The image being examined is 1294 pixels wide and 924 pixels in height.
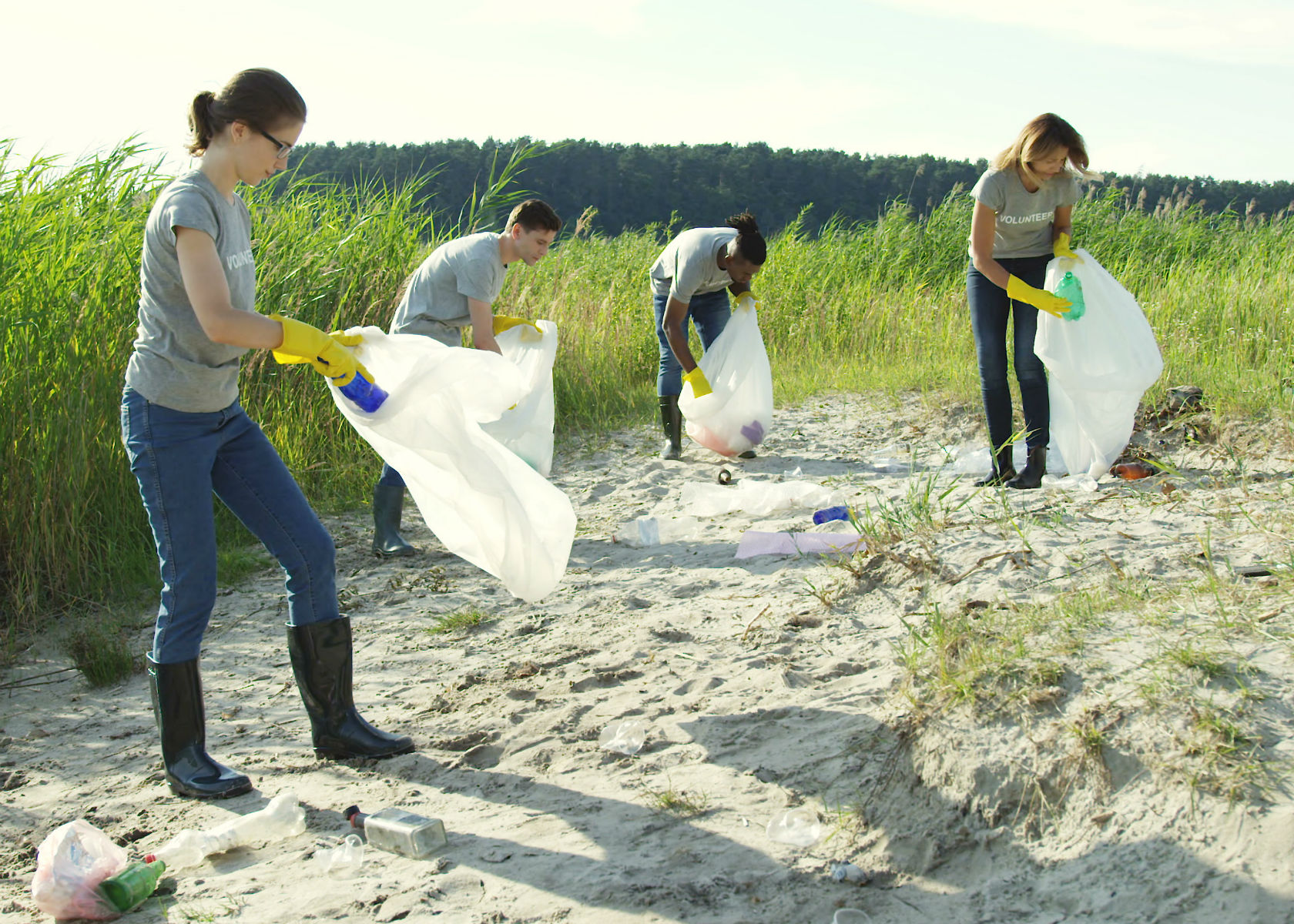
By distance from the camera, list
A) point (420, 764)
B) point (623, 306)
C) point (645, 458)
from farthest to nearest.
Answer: point (623, 306) → point (645, 458) → point (420, 764)

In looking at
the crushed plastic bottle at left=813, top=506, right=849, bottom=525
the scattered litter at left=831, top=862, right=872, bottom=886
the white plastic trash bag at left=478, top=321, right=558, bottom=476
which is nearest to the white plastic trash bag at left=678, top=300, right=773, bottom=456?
the white plastic trash bag at left=478, top=321, right=558, bottom=476

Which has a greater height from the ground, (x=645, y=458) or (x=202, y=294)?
(x=202, y=294)

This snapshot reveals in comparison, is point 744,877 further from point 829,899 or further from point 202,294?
point 202,294

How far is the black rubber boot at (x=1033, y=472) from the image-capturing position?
4414mm

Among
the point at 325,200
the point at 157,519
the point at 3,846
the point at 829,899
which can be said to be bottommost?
the point at 3,846

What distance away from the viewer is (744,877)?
2029 mm

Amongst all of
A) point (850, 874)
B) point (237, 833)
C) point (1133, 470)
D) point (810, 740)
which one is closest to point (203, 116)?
point (237, 833)

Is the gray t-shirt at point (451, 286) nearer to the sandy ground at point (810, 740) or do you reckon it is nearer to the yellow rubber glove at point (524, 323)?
the yellow rubber glove at point (524, 323)

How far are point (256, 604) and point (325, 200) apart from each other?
3.40 metres

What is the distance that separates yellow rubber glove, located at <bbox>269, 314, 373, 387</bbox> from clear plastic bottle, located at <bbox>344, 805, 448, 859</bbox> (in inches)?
39.2

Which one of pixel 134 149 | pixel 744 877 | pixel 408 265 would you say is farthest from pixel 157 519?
pixel 408 265

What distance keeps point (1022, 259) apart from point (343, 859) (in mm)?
3512

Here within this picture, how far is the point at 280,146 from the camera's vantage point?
2.29m

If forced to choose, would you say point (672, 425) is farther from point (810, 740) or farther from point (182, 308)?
point (182, 308)
